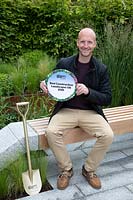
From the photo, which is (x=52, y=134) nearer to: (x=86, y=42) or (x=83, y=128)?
(x=83, y=128)

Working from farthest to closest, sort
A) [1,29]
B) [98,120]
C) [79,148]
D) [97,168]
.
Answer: [1,29]
[79,148]
[97,168]
[98,120]

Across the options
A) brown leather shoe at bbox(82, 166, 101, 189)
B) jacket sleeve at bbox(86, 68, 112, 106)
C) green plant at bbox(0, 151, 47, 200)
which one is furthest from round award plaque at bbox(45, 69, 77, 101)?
brown leather shoe at bbox(82, 166, 101, 189)

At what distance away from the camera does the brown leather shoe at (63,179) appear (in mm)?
3205

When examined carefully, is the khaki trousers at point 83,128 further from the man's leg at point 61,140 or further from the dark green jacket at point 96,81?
the dark green jacket at point 96,81

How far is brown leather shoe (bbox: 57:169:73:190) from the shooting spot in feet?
10.5

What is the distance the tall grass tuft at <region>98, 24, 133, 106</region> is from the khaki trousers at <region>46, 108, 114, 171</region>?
3.78ft

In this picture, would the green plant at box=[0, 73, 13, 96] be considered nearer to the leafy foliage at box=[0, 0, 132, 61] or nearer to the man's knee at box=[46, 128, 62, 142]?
the leafy foliage at box=[0, 0, 132, 61]

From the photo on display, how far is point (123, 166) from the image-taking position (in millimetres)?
3656

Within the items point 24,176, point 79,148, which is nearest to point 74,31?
point 79,148

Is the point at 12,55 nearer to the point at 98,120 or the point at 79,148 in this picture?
the point at 79,148

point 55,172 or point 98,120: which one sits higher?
point 98,120

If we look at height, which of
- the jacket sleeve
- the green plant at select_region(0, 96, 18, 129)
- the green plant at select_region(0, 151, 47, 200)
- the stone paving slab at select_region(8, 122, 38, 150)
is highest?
the jacket sleeve

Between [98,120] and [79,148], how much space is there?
751 mm

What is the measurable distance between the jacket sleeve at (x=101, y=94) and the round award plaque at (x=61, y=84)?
0.17m
